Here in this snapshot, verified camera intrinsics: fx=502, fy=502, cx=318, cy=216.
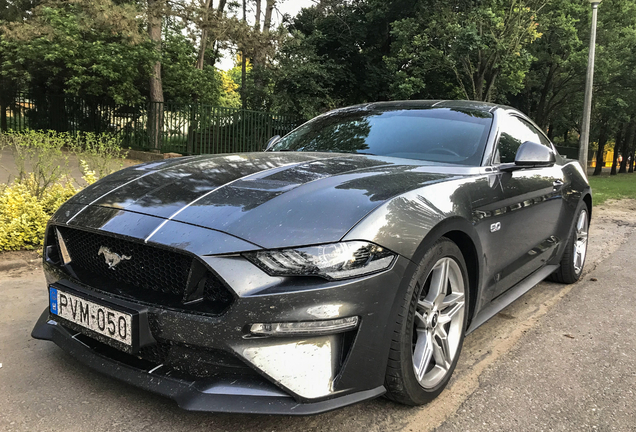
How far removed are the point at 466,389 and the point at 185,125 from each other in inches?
579

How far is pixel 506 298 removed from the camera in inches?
123

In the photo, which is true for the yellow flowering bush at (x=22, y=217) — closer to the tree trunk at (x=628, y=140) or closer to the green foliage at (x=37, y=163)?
the green foliage at (x=37, y=163)

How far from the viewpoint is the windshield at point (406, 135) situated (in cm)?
307

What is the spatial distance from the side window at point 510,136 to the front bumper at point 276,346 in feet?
5.57

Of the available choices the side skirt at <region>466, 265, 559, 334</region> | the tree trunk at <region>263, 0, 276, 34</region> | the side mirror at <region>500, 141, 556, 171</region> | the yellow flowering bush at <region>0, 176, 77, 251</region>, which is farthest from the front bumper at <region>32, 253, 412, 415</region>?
the tree trunk at <region>263, 0, 276, 34</region>

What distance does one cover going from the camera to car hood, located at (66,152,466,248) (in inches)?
74.7

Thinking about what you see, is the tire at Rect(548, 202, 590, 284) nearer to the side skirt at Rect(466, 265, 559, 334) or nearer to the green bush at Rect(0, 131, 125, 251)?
the side skirt at Rect(466, 265, 559, 334)

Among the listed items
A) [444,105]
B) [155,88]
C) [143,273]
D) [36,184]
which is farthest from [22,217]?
[155,88]

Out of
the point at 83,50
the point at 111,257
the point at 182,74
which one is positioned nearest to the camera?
the point at 111,257

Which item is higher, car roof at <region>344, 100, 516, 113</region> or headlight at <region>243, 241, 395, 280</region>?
car roof at <region>344, 100, 516, 113</region>

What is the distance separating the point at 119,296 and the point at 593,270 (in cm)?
476

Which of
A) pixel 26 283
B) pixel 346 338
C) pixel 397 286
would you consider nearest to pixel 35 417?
pixel 346 338

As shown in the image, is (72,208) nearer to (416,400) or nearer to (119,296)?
(119,296)

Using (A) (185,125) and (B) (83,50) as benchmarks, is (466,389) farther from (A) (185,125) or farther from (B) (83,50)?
(B) (83,50)
